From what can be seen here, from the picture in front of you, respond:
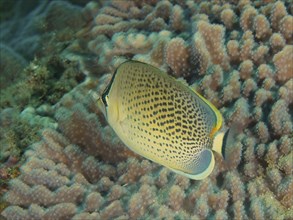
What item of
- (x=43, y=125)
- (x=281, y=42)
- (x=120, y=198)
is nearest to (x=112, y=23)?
(x=43, y=125)

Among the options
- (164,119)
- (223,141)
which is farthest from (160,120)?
(223,141)

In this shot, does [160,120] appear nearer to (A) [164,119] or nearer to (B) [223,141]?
(A) [164,119]

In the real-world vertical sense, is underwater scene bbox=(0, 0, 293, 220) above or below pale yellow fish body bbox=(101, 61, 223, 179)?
below

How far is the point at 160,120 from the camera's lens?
73.2 inches

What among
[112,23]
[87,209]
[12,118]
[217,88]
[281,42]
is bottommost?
[12,118]

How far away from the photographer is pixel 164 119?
1867mm

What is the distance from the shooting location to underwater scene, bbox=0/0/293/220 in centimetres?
188

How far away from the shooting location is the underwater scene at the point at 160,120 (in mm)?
1876

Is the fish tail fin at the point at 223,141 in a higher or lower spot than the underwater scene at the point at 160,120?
higher

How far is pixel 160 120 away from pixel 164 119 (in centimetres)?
2

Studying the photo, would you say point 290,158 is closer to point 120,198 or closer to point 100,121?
point 120,198

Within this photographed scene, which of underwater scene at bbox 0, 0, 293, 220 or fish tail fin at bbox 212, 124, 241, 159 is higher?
fish tail fin at bbox 212, 124, 241, 159

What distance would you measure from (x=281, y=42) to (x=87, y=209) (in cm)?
189

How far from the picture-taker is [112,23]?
13.5ft
